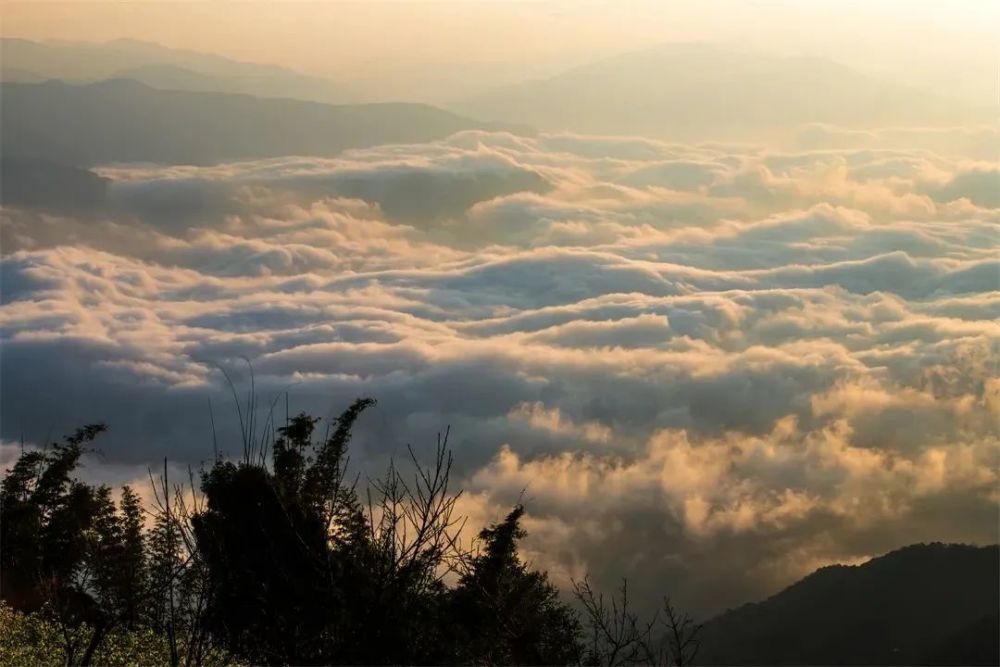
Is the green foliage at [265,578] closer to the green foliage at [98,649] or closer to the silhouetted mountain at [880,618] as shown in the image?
the green foliage at [98,649]

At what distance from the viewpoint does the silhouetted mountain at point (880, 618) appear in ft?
200

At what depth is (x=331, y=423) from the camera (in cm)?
2720

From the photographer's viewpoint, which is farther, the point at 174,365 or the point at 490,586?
the point at 174,365

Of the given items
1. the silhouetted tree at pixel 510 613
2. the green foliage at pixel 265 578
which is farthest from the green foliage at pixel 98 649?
the silhouetted tree at pixel 510 613

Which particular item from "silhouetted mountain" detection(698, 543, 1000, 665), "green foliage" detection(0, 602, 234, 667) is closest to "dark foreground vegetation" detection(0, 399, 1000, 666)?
"green foliage" detection(0, 602, 234, 667)

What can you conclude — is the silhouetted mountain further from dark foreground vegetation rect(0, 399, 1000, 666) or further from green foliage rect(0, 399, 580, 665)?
green foliage rect(0, 399, 580, 665)

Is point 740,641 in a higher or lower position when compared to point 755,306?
lower

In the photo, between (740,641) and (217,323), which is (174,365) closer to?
(217,323)

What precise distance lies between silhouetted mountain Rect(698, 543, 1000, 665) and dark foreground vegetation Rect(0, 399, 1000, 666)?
889cm

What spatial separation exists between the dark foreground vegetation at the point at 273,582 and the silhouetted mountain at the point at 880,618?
8.89 m

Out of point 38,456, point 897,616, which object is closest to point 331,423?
point 38,456

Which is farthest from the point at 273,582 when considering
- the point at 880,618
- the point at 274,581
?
the point at 880,618

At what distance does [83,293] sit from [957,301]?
132414mm

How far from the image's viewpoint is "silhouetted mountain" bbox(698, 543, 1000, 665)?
61094mm
